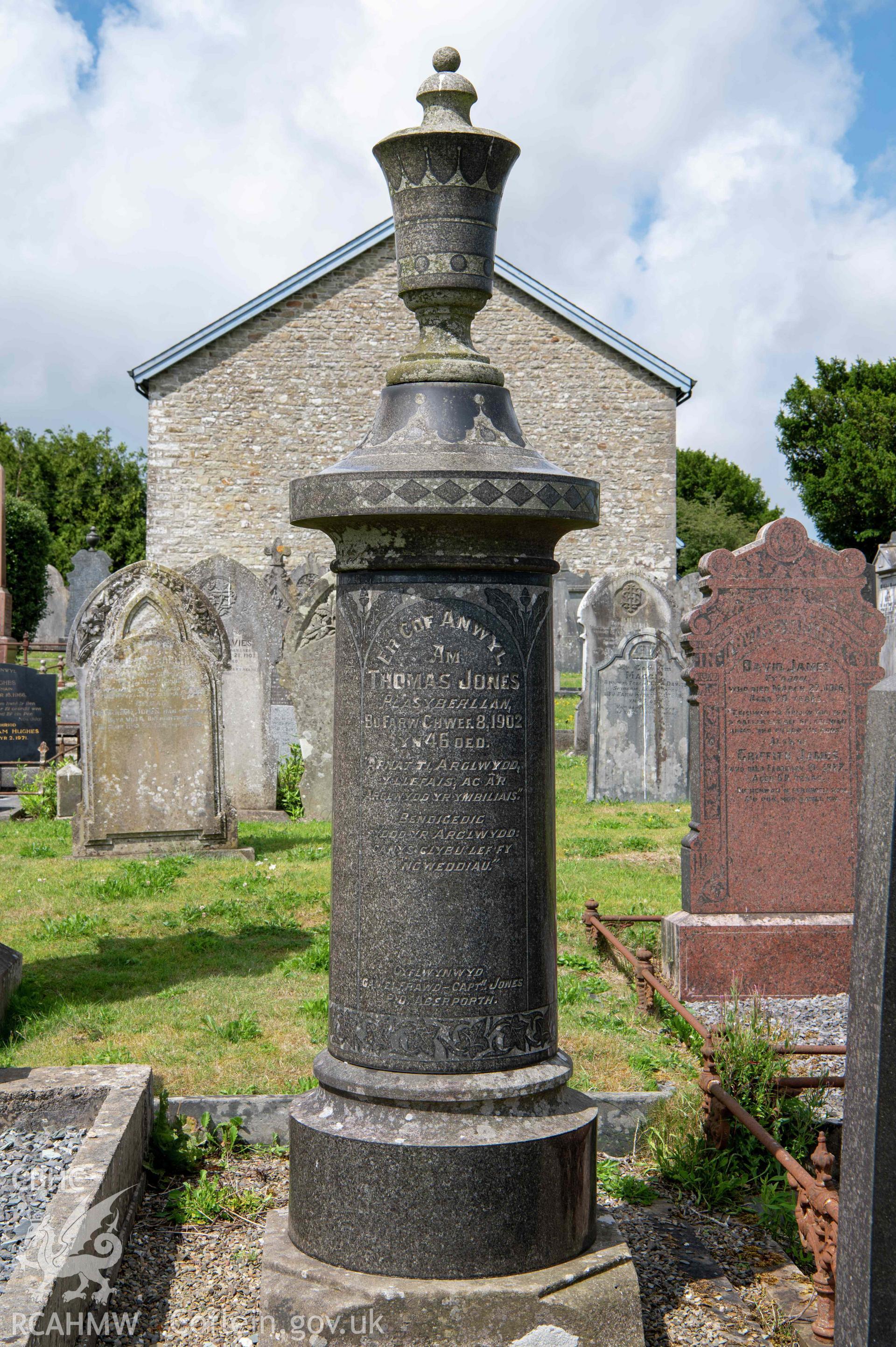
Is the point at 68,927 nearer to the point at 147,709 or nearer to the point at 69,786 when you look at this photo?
the point at 147,709

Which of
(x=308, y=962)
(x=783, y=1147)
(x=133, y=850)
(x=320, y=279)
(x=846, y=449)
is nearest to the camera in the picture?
(x=783, y=1147)

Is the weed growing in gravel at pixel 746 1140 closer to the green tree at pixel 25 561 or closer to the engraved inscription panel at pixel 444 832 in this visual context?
the engraved inscription panel at pixel 444 832

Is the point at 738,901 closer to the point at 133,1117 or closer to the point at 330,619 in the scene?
the point at 133,1117

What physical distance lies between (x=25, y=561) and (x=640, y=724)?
22.4 m

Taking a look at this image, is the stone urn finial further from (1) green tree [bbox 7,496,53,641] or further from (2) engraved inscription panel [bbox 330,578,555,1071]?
(1) green tree [bbox 7,496,53,641]

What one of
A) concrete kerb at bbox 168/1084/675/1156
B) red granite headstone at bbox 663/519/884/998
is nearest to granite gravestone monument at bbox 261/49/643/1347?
concrete kerb at bbox 168/1084/675/1156

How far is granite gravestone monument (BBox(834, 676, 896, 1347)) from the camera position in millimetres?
2074

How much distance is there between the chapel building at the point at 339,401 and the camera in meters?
25.1

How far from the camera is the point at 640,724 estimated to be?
12.6m

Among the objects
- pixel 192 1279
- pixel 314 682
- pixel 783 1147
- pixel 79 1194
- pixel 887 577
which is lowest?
pixel 192 1279

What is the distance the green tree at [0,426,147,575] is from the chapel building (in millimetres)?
19003

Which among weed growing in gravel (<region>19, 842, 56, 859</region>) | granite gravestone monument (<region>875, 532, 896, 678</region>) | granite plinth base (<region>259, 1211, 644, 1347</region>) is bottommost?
granite plinth base (<region>259, 1211, 644, 1347</region>)

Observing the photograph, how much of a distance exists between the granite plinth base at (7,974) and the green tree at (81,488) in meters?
38.6

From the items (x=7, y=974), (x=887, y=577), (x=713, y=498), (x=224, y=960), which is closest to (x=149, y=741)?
(x=224, y=960)
